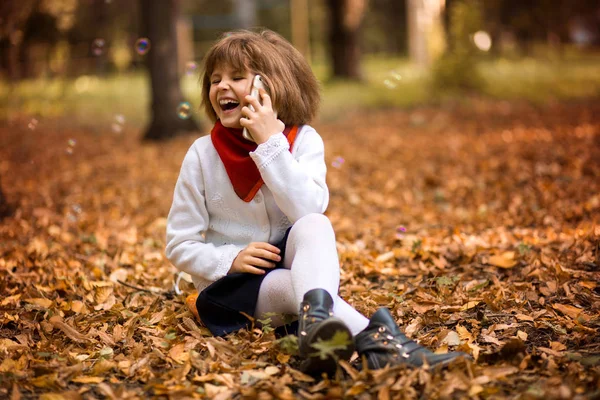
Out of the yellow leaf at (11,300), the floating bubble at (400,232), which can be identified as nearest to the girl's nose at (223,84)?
the yellow leaf at (11,300)

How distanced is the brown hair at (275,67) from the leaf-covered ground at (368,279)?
3.27 ft

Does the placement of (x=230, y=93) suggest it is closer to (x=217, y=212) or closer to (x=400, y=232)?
(x=217, y=212)

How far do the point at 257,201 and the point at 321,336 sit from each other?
756 mm

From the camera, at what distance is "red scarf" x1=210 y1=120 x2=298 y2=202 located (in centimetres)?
268

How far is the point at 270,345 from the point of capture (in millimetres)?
2625

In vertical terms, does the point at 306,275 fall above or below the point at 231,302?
above

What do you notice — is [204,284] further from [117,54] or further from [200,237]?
[117,54]

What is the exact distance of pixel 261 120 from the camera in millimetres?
2564

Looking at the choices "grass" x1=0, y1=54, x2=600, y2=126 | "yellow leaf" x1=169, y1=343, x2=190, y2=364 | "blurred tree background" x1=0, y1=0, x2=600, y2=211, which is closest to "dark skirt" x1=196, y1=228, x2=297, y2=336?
"yellow leaf" x1=169, y1=343, x2=190, y2=364

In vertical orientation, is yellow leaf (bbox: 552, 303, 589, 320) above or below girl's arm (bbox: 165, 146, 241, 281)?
below

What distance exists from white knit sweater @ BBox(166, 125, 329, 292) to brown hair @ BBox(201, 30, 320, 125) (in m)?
0.13

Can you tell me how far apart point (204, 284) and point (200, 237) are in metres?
0.23

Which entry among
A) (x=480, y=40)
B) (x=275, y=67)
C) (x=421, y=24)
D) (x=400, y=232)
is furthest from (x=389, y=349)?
(x=421, y=24)

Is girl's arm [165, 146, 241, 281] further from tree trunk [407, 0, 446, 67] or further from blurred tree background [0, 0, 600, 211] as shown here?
tree trunk [407, 0, 446, 67]
